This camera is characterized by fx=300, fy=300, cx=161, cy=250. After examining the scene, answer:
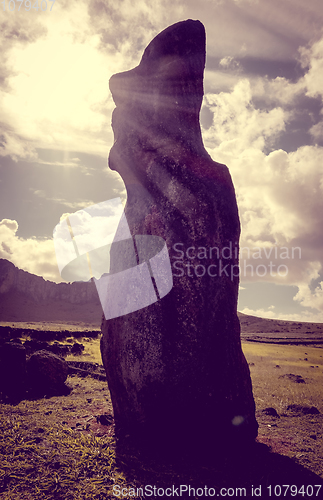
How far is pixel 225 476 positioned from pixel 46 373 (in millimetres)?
6078

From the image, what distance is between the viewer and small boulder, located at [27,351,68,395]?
8609 mm

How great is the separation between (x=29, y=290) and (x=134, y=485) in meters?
111

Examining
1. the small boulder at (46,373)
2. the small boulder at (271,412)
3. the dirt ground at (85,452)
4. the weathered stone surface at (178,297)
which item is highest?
the weathered stone surface at (178,297)

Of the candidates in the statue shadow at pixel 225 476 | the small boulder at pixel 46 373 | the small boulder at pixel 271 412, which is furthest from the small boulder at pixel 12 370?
the small boulder at pixel 271 412

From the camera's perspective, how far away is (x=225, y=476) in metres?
4.54

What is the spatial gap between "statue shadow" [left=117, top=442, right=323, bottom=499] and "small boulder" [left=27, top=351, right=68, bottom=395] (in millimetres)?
4505

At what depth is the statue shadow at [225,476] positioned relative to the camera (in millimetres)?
4227

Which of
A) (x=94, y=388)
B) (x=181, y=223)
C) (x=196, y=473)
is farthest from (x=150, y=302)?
(x=94, y=388)

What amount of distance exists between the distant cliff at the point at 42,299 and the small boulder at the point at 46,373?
82.9 meters

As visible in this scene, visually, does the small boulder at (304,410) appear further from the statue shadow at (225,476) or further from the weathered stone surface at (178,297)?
the statue shadow at (225,476)

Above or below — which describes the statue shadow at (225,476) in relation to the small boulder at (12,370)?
below

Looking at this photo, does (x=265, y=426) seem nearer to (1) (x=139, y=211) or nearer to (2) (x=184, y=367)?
(2) (x=184, y=367)

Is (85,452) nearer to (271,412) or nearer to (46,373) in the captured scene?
(46,373)

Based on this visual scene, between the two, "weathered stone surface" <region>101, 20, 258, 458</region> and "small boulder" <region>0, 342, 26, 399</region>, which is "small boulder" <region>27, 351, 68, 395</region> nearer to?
"small boulder" <region>0, 342, 26, 399</region>
